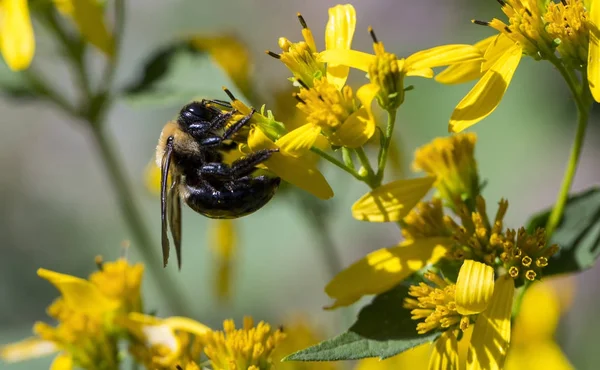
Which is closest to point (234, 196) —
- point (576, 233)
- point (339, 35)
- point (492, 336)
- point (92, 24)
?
point (339, 35)

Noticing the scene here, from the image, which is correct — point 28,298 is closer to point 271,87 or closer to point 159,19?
point 271,87

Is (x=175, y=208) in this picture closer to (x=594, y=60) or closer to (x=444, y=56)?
(x=444, y=56)

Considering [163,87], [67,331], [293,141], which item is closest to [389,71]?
[293,141]

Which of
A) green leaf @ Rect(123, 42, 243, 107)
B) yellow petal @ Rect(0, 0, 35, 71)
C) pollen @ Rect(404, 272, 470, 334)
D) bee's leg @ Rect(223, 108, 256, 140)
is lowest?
pollen @ Rect(404, 272, 470, 334)

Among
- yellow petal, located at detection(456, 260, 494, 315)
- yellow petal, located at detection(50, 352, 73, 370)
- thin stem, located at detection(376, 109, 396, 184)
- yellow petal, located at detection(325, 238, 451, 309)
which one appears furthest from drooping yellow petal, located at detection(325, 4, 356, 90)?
yellow petal, located at detection(50, 352, 73, 370)

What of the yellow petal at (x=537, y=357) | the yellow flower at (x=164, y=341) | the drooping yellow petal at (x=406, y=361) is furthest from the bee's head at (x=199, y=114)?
the yellow petal at (x=537, y=357)

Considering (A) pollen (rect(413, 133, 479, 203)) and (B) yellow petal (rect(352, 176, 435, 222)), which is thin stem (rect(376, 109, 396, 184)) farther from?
(A) pollen (rect(413, 133, 479, 203))

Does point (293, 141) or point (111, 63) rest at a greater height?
point (111, 63)
